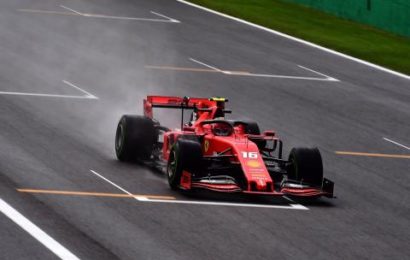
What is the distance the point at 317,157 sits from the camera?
21.7 meters

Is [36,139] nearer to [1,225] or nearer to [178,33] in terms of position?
[1,225]

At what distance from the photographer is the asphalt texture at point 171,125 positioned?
61.2ft

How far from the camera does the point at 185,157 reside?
2084cm

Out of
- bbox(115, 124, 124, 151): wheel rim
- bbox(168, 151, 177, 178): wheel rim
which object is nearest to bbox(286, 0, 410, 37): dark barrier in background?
bbox(115, 124, 124, 151): wheel rim

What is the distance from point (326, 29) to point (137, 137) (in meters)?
21.2

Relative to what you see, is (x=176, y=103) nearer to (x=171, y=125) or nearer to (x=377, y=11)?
(x=171, y=125)

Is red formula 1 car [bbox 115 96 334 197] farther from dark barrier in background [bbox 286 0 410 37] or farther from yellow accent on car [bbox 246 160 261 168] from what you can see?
dark barrier in background [bbox 286 0 410 37]

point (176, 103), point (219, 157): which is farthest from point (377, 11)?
point (219, 157)

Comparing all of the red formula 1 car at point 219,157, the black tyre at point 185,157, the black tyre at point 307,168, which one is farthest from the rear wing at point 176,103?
the black tyre at point 185,157

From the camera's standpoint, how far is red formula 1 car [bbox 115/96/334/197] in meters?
20.9

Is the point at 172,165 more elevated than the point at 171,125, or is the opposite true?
the point at 172,165

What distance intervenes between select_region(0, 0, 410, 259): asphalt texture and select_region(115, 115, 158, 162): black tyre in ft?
0.98

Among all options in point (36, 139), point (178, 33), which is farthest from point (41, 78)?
point (178, 33)

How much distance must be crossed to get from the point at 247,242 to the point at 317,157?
3.54m
